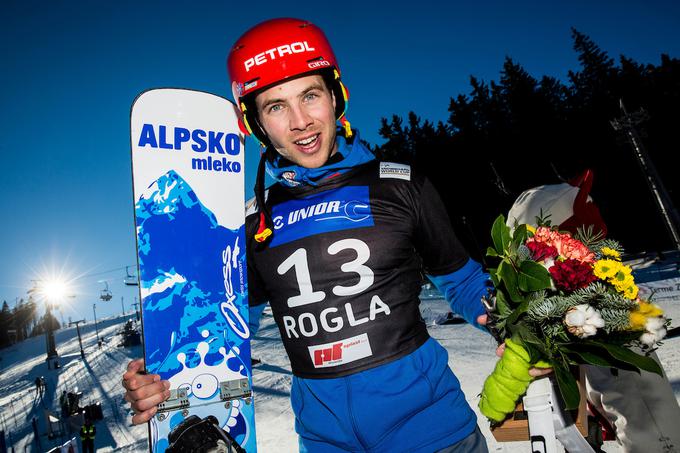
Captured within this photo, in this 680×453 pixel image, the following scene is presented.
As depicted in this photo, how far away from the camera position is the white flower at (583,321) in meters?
1.58

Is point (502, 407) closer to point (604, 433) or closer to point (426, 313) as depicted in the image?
point (604, 433)

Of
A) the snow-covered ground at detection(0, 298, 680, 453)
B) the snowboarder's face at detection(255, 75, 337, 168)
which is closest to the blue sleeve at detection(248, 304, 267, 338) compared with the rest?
the snowboarder's face at detection(255, 75, 337, 168)

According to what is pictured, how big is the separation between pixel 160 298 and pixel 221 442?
1.03 metres

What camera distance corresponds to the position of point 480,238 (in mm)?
36281

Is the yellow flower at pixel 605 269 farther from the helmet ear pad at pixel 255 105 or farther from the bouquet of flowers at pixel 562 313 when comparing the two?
the helmet ear pad at pixel 255 105

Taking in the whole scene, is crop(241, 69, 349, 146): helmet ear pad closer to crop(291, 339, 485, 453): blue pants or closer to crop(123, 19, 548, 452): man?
crop(123, 19, 548, 452): man

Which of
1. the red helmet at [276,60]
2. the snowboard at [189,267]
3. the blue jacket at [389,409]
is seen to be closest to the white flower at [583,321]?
the blue jacket at [389,409]

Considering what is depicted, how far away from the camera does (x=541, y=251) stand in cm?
182

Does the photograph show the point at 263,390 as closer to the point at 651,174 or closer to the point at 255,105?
the point at 255,105

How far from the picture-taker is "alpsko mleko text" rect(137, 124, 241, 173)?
2738 millimetres

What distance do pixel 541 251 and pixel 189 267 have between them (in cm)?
210

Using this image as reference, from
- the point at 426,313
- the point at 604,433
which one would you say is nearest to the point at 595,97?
the point at 426,313

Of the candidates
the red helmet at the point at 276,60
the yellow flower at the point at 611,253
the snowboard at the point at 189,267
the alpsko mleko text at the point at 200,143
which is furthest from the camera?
the alpsko mleko text at the point at 200,143

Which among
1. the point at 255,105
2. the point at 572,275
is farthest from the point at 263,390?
the point at 572,275
